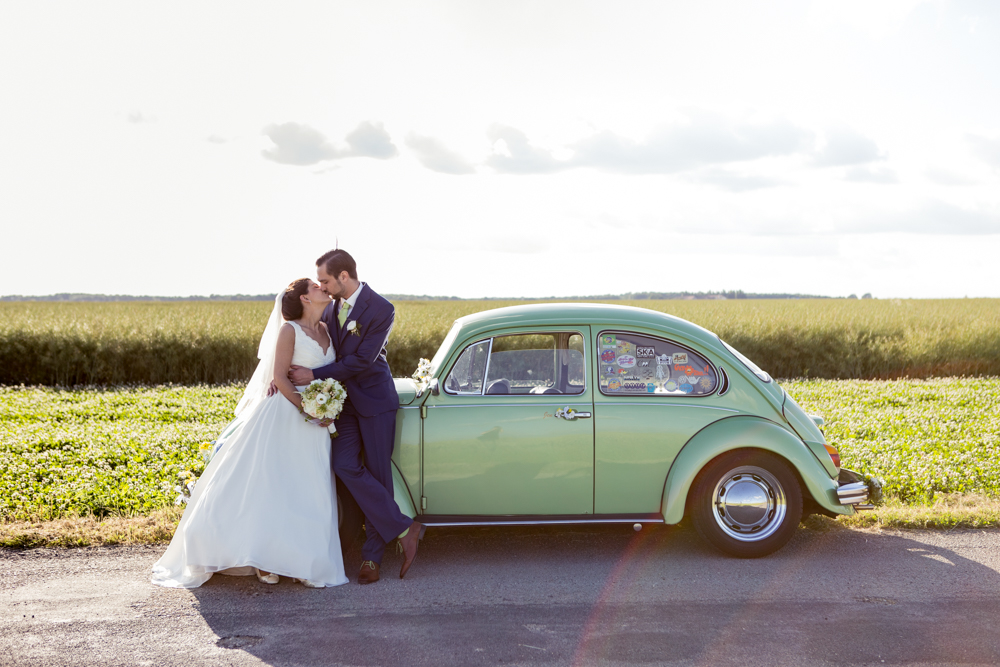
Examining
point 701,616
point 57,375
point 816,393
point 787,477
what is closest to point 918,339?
point 816,393

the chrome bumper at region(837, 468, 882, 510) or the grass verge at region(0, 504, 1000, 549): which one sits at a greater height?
the chrome bumper at region(837, 468, 882, 510)

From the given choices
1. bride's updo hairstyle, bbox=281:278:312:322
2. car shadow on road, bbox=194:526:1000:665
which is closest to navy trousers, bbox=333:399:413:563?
car shadow on road, bbox=194:526:1000:665

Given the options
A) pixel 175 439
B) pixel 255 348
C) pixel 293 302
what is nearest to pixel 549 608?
pixel 293 302

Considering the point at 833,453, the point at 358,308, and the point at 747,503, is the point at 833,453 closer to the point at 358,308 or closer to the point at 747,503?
the point at 747,503

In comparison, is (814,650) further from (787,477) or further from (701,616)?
(787,477)

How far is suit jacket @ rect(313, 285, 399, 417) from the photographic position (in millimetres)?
5066

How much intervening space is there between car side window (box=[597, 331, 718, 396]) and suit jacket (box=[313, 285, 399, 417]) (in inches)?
61.2

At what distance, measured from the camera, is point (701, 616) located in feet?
14.4

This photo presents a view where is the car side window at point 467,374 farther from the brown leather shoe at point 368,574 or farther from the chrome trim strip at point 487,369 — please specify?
the brown leather shoe at point 368,574

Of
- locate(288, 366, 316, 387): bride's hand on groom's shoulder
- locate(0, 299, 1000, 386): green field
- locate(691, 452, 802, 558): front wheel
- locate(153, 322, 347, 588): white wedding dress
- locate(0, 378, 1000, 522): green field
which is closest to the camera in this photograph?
locate(153, 322, 347, 588): white wedding dress

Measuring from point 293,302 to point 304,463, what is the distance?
1121 mm

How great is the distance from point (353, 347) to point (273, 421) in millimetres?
741

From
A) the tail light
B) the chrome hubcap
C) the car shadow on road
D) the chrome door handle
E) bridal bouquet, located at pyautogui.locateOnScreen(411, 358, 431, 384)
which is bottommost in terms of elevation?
the car shadow on road

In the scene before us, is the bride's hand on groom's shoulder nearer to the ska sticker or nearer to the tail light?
the ska sticker
